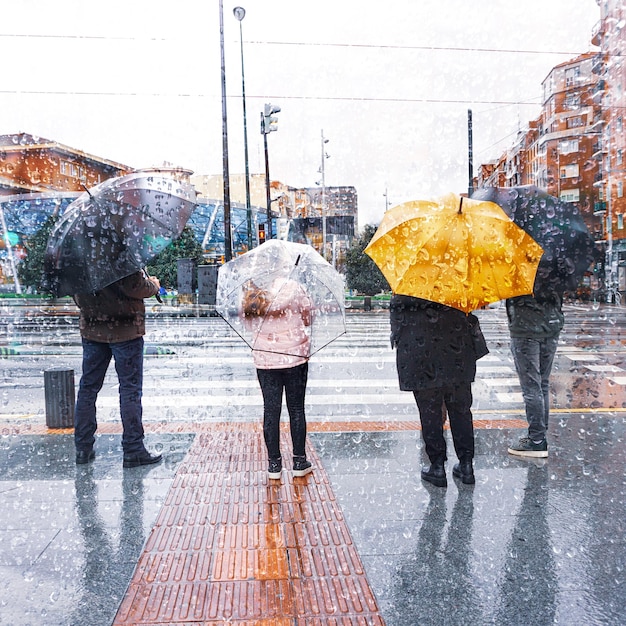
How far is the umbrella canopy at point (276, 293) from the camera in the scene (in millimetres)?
3877

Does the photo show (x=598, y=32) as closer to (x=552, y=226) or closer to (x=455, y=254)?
(x=552, y=226)

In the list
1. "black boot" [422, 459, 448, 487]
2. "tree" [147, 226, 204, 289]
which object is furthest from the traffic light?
"black boot" [422, 459, 448, 487]

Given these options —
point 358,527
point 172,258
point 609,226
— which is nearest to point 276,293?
point 358,527

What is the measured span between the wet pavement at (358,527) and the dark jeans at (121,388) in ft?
0.79

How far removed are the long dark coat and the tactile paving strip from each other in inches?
42.0

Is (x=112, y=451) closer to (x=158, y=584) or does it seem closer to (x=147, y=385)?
(x=158, y=584)

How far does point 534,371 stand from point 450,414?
0.94 metres

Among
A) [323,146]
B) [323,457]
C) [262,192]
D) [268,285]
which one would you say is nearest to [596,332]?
[323,457]

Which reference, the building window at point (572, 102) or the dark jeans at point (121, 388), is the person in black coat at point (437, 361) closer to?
the dark jeans at point (121, 388)

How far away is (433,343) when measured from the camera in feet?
13.0

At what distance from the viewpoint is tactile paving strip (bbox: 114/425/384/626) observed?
2621 millimetres

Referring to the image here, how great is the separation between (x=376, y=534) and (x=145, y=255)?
2374 millimetres

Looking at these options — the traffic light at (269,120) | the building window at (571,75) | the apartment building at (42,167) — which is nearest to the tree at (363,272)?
the traffic light at (269,120)

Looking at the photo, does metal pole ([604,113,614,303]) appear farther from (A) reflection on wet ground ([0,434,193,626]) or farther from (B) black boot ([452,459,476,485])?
(A) reflection on wet ground ([0,434,193,626])
